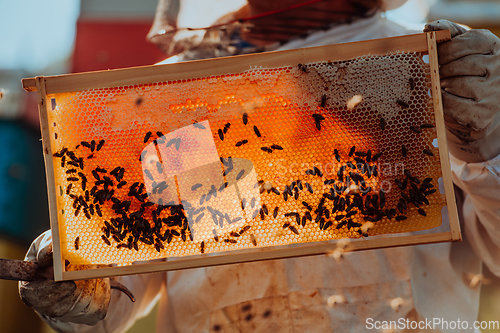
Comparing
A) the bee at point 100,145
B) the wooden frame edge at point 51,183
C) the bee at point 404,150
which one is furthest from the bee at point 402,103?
the wooden frame edge at point 51,183

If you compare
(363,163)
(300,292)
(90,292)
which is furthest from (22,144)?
(363,163)

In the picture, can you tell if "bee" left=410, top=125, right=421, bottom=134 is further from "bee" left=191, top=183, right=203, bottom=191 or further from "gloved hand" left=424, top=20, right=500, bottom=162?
"bee" left=191, top=183, right=203, bottom=191

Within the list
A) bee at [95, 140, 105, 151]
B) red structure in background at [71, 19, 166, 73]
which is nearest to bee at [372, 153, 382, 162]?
bee at [95, 140, 105, 151]

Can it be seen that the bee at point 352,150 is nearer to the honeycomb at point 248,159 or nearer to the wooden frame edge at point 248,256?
the honeycomb at point 248,159

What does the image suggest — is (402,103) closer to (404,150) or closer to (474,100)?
(404,150)

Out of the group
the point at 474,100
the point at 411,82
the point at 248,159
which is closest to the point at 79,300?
the point at 248,159

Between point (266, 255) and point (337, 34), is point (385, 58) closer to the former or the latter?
point (337, 34)
